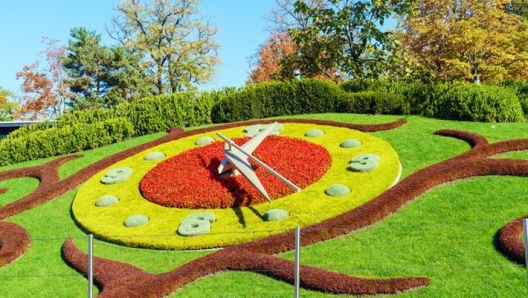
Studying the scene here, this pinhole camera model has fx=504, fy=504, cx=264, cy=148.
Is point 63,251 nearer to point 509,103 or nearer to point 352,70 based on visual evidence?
point 509,103

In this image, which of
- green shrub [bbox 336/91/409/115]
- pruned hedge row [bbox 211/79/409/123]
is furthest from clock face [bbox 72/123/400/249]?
Result: pruned hedge row [bbox 211/79/409/123]

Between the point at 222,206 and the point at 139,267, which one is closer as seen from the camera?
the point at 139,267

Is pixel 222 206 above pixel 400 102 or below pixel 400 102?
below

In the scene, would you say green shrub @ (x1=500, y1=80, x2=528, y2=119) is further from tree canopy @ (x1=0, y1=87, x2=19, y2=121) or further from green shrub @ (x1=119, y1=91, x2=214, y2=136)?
tree canopy @ (x1=0, y1=87, x2=19, y2=121)

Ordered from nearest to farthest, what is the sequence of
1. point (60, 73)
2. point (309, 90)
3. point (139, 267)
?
1. point (139, 267)
2. point (309, 90)
3. point (60, 73)

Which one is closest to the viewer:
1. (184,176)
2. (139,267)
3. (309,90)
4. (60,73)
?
(139,267)

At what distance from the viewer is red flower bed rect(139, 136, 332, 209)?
1378 centimetres

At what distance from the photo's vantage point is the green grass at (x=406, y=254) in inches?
350

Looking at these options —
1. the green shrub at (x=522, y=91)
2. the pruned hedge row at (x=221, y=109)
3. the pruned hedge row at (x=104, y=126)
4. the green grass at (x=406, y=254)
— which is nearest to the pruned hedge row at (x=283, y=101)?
the pruned hedge row at (x=221, y=109)

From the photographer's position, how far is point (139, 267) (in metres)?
11.1

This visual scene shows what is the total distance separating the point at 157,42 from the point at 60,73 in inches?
499

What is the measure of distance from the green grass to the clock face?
1.86 ft

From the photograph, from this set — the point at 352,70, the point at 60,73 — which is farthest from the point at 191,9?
the point at 352,70

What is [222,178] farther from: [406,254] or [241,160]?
[406,254]
